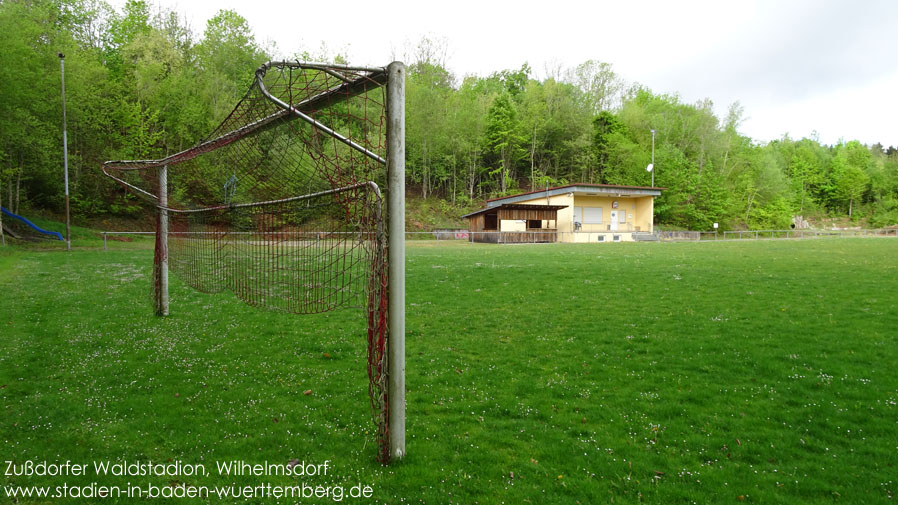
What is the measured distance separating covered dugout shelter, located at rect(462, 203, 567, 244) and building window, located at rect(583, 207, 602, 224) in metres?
3.06

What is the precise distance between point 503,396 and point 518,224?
31537 mm

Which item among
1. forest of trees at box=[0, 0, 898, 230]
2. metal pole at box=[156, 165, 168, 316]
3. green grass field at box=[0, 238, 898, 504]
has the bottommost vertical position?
green grass field at box=[0, 238, 898, 504]

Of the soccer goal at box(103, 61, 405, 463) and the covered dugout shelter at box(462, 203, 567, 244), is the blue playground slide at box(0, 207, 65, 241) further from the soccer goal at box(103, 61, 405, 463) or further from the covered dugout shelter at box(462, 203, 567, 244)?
the soccer goal at box(103, 61, 405, 463)

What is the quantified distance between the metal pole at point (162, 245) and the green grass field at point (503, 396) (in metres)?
0.32

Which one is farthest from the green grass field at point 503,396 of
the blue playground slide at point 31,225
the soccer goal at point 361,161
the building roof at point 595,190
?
the building roof at point 595,190

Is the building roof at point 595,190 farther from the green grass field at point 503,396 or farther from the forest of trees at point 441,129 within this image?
the green grass field at point 503,396

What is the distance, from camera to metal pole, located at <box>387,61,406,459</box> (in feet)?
10.3

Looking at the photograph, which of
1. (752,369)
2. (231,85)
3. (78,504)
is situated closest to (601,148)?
(231,85)

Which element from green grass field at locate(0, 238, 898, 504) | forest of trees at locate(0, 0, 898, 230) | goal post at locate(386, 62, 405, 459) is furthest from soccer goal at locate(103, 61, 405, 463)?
forest of trees at locate(0, 0, 898, 230)

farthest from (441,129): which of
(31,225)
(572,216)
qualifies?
(31,225)

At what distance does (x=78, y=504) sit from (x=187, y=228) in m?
7.53

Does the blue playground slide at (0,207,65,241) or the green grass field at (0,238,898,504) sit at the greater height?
the blue playground slide at (0,207,65,241)

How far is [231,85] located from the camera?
41.4m

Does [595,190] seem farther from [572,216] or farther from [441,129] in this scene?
[441,129]
